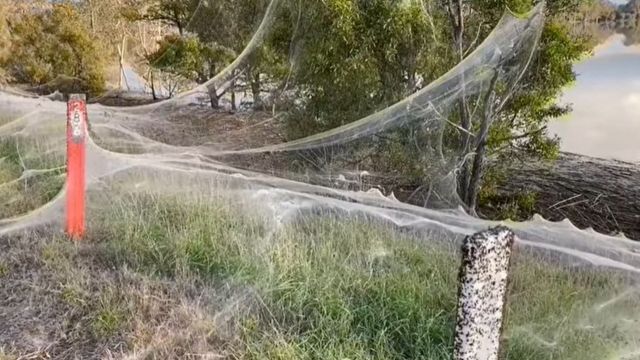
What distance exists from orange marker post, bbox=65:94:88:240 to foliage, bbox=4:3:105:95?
870 cm

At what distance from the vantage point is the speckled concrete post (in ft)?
6.14

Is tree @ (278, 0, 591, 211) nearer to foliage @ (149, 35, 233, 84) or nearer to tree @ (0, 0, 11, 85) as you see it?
foliage @ (149, 35, 233, 84)

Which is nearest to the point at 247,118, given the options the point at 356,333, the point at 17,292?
the point at 17,292

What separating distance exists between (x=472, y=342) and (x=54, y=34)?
11911mm

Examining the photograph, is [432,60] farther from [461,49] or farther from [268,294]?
[268,294]

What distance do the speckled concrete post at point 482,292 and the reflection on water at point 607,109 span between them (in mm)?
6269

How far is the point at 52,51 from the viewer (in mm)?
12094

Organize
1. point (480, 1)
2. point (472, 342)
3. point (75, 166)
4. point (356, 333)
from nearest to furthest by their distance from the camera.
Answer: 1. point (472, 342)
2. point (356, 333)
3. point (75, 166)
4. point (480, 1)

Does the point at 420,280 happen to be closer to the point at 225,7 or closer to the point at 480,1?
the point at 480,1

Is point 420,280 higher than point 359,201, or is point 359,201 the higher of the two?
point 359,201

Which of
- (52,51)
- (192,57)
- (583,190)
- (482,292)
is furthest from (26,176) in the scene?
(52,51)

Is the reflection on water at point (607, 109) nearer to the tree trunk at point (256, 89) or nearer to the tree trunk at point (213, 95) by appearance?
the tree trunk at point (256, 89)

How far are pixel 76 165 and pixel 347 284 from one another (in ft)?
5.72

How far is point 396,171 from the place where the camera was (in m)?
5.19
